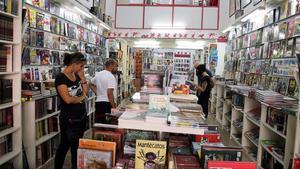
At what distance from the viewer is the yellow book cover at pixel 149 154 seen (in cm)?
194

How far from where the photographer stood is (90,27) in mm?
7492

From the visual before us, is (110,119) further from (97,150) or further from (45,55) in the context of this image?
(45,55)

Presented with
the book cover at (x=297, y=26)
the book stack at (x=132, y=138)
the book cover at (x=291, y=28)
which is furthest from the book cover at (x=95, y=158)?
the book cover at (x=291, y=28)

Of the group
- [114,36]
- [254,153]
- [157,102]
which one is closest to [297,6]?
[254,153]

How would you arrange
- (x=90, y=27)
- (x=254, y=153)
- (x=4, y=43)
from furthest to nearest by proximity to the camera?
(x=90, y=27) → (x=254, y=153) → (x=4, y=43)

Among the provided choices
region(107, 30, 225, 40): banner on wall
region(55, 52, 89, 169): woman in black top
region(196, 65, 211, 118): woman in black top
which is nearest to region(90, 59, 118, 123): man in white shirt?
region(55, 52, 89, 169): woman in black top

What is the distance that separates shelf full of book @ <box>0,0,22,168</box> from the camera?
3.12 meters

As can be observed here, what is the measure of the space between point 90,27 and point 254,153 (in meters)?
5.03

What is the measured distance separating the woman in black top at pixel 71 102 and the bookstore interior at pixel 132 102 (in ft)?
0.04

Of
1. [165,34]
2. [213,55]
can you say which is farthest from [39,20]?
[165,34]

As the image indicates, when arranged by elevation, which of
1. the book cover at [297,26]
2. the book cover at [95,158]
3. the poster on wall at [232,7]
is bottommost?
the book cover at [95,158]

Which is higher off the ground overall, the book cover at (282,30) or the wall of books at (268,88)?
the book cover at (282,30)

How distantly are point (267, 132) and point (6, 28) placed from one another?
11.9ft

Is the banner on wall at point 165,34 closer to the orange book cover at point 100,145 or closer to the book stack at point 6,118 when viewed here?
the book stack at point 6,118
